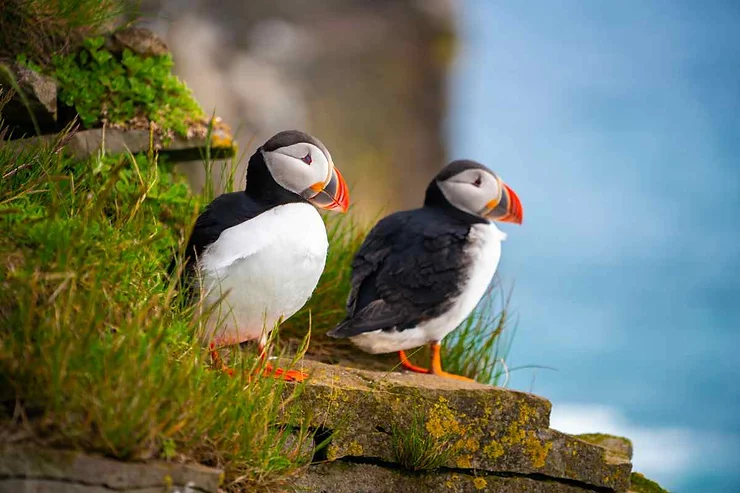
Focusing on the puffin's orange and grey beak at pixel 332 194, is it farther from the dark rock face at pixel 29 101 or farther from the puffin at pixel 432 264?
the dark rock face at pixel 29 101

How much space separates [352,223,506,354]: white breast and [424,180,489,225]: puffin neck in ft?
0.32

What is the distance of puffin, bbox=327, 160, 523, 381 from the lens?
4.73 m

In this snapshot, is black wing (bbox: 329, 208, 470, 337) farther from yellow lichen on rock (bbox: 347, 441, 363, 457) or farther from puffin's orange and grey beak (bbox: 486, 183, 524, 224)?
yellow lichen on rock (bbox: 347, 441, 363, 457)

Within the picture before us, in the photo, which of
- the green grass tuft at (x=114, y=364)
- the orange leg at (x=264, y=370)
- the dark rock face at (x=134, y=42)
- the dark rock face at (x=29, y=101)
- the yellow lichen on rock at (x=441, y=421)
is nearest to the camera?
the green grass tuft at (x=114, y=364)

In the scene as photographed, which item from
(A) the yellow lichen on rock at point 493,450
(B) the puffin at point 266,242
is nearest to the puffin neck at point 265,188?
(B) the puffin at point 266,242

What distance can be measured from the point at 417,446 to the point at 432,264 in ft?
3.25

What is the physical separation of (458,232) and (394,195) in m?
5.12

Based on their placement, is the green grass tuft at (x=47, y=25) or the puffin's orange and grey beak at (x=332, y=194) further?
the green grass tuft at (x=47, y=25)

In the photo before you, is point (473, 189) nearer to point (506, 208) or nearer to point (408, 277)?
point (506, 208)

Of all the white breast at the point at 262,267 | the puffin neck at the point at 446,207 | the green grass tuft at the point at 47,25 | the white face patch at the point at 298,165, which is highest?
the green grass tuft at the point at 47,25

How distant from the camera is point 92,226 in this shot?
368 cm

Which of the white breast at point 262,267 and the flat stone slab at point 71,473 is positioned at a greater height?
the white breast at point 262,267

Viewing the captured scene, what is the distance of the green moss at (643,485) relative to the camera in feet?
18.9

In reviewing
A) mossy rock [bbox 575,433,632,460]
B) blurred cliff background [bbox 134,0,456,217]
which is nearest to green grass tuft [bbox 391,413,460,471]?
mossy rock [bbox 575,433,632,460]
